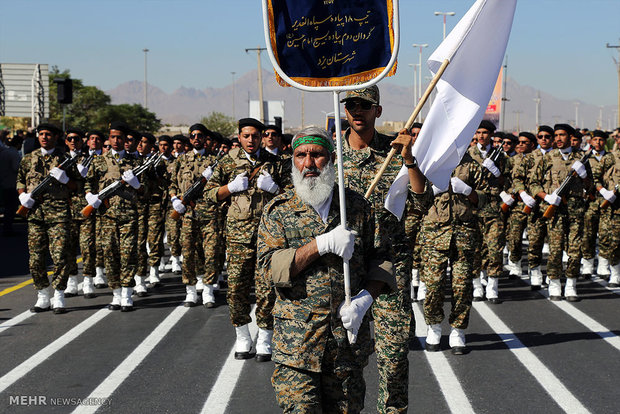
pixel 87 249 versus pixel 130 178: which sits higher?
pixel 130 178

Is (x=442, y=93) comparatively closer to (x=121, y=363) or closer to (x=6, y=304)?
(x=121, y=363)

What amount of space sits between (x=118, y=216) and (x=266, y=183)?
146 inches

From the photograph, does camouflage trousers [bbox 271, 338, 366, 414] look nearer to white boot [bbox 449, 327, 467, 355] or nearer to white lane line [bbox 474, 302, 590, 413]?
white lane line [bbox 474, 302, 590, 413]

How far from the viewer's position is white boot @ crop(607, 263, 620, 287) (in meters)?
12.8

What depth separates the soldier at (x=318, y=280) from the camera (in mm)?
4191

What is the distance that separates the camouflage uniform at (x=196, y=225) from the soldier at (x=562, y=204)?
4.96 m

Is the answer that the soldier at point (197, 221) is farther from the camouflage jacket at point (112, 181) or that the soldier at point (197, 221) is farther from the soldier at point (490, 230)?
the soldier at point (490, 230)

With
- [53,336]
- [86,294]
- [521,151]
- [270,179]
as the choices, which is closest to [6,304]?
[86,294]

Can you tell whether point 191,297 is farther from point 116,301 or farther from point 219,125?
point 219,125

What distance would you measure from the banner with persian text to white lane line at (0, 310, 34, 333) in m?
6.55

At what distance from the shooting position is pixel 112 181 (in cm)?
1144

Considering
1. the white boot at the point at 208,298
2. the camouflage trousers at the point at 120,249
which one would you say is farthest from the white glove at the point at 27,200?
the white boot at the point at 208,298

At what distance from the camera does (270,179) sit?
8.25 metres

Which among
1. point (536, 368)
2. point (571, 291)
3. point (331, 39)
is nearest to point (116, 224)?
point (536, 368)
